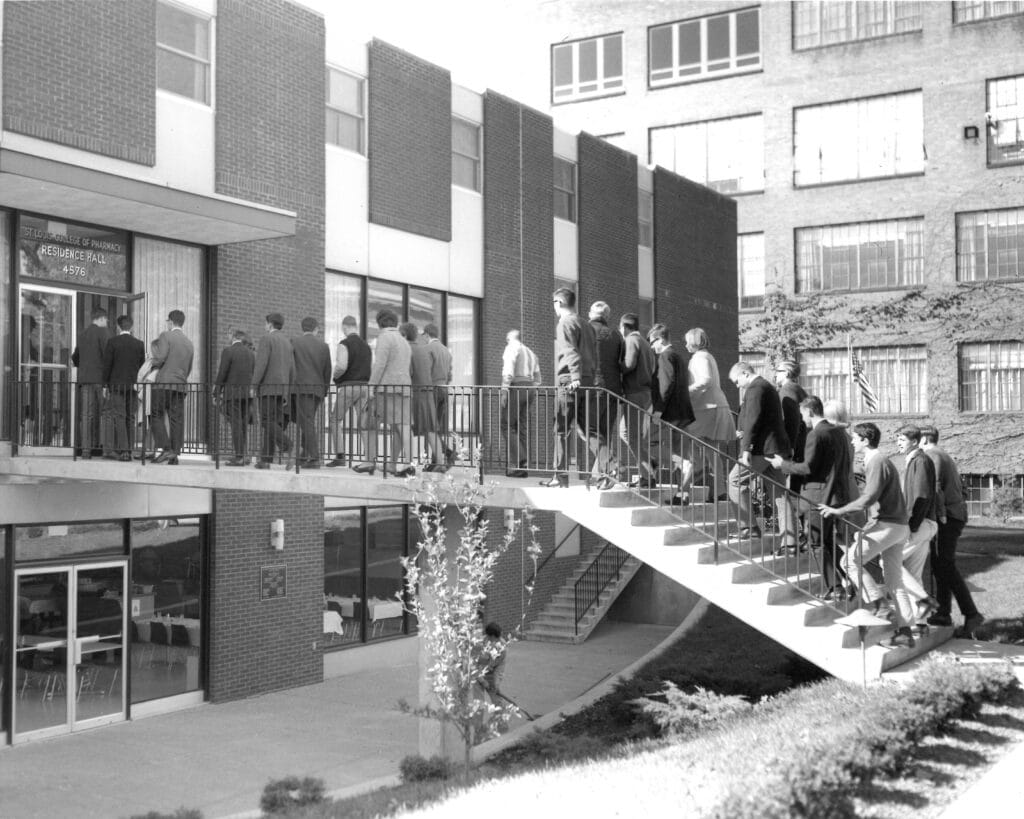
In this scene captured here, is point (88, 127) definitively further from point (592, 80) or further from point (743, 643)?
point (592, 80)

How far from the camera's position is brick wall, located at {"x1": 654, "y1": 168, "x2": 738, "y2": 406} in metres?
28.2

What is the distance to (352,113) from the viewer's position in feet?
63.7

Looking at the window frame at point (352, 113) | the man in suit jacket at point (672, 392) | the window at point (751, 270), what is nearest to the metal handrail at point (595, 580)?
the window frame at point (352, 113)

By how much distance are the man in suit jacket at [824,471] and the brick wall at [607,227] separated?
538 inches

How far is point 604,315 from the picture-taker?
11609 mm

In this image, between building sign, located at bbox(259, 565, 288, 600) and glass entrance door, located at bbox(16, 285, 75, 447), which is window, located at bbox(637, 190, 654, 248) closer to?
building sign, located at bbox(259, 565, 288, 600)

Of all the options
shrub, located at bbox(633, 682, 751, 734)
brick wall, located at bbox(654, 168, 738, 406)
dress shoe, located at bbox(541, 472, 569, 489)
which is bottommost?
shrub, located at bbox(633, 682, 751, 734)

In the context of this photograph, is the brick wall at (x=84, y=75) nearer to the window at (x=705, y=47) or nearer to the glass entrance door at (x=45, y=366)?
A: the glass entrance door at (x=45, y=366)

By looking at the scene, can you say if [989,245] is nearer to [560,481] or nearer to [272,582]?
[272,582]

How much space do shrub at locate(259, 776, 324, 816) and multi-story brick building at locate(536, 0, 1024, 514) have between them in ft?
101

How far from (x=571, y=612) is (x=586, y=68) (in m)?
26.4

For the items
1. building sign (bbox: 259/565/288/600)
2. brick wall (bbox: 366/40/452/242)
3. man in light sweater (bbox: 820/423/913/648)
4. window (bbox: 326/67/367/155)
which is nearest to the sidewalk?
building sign (bbox: 259/565/288/600)

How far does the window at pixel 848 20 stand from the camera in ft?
125

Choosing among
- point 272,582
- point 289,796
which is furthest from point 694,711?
point 272,582
